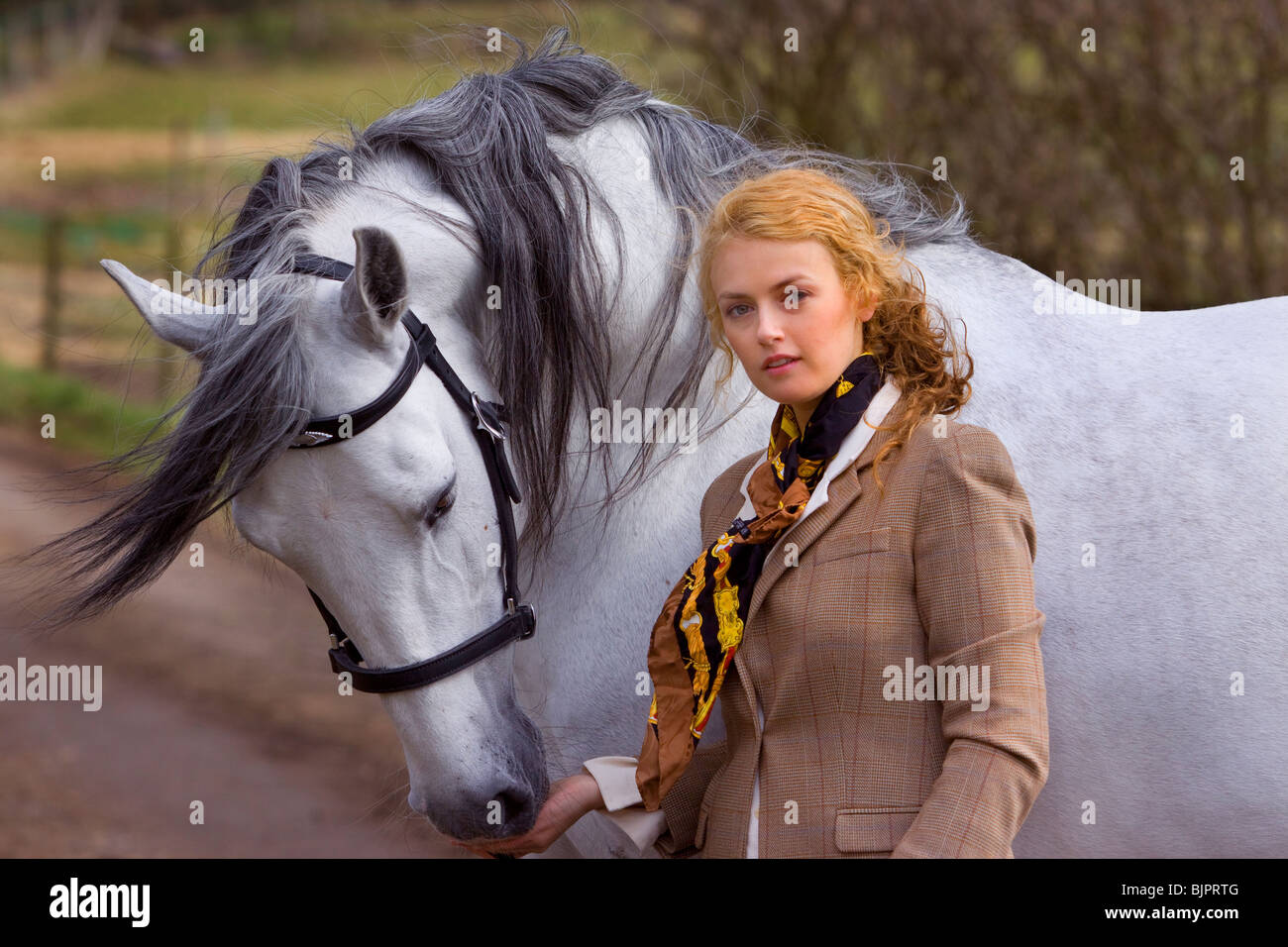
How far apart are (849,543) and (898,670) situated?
20 centimetres

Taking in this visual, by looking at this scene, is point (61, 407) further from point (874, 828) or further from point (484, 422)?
point (874, 828)

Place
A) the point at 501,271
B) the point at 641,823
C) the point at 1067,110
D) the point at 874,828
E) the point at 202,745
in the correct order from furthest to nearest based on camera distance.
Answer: the point at 202,745 < the point at 1067,110 < the point at 501,271 < the point at 641,823 < the point at 874,828

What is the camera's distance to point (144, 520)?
6.91 ft

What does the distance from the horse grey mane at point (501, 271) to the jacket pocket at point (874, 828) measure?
972 millimetres

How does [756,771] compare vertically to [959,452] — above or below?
below

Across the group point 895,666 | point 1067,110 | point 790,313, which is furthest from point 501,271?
point 1067,110

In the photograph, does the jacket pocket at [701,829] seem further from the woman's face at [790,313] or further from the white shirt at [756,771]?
the woman's face at [790,313]

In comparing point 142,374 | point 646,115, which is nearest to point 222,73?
point 142,374

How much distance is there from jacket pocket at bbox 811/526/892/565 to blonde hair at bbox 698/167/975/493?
7cm

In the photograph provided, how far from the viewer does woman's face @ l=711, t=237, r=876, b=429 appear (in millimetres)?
1787

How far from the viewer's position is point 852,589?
1779 mm

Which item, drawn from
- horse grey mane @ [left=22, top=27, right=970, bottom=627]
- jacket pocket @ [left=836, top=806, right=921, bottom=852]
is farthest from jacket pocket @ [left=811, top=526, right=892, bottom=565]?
horse grey mane @ [left=22, top=27, right=970, bottom=627]

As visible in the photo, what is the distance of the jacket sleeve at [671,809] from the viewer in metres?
2.13

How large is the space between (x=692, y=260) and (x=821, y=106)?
170 inches
